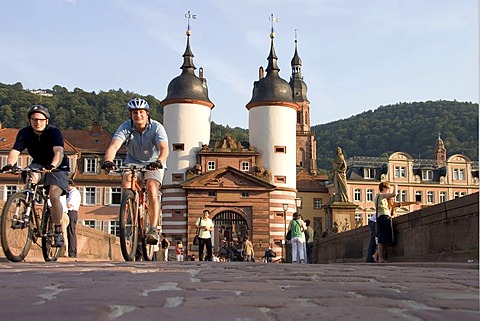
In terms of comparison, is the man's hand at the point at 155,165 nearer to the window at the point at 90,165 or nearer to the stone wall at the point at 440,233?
the stone wall at the point at 440,233

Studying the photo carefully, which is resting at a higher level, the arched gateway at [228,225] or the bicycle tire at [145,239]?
the arched gateway at [228,225]

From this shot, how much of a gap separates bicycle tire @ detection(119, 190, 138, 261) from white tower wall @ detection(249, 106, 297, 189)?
50.4 m

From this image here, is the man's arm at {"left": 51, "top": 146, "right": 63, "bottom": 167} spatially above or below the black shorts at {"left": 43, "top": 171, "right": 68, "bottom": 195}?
above

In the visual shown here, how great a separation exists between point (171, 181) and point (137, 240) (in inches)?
1950

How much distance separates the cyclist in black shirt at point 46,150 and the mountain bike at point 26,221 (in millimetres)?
117

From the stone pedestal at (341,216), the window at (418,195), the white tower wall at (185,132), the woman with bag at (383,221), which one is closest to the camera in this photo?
the woman with bag at (383,221)

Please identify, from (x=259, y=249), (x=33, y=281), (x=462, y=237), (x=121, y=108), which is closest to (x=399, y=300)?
(x=33, y=281)

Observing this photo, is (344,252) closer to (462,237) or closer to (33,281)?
(462,237)

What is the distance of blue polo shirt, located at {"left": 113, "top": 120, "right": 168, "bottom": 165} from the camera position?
368 inches

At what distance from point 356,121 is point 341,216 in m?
95.7

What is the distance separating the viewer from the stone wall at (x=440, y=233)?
11164 mm

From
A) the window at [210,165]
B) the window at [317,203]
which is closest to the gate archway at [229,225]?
the window at [210,165]

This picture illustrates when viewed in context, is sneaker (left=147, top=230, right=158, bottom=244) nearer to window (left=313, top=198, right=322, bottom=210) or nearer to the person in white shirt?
the person in white shirt

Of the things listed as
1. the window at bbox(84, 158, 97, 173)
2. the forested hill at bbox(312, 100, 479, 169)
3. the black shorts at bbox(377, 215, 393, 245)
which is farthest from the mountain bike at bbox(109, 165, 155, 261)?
the forested hill at bbox(312, 100, 479, 169)
